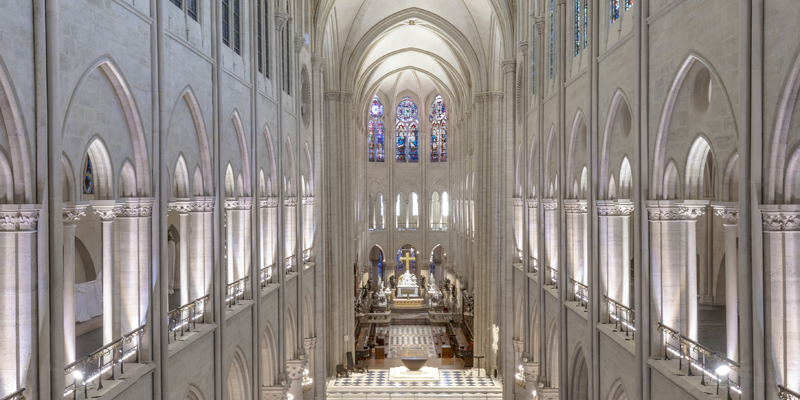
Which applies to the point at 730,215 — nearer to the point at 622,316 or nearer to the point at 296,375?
the point at 622,316

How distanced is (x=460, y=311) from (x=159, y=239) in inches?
1358

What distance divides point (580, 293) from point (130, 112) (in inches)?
462

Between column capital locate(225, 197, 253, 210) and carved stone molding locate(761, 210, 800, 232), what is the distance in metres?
12.0

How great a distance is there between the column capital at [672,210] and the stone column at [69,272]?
30.5 feet

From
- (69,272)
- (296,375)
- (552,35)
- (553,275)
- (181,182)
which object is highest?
(552,35)

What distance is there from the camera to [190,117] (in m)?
12.2

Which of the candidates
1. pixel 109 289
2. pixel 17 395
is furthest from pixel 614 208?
pixel 17 395

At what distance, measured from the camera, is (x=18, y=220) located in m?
6.84

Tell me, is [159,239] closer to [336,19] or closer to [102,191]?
[102,191]

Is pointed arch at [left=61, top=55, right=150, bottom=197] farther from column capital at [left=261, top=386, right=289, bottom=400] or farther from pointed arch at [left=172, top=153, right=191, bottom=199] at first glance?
column capital at [left=261, top=386, right=289, bottom=400]

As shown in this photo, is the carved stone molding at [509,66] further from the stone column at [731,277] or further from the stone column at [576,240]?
the stone column at [731,277]

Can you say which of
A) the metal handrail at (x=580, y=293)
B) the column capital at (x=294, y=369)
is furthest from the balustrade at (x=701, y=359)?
the column capital at (x=294, y=369)

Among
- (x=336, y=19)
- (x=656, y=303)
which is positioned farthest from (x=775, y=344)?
(x=336, y=19)

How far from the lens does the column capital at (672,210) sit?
10.4 meters
